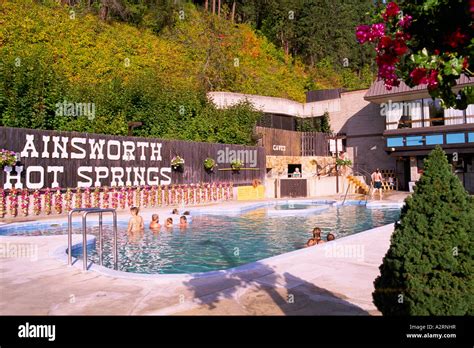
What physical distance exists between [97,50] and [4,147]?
50.9 feet

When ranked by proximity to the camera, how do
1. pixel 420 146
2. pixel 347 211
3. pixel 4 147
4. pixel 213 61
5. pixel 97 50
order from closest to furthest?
pixel 4 147 → pixel 347 211 → pixel 420 146 → pixel 97 50 → pixel 213 61

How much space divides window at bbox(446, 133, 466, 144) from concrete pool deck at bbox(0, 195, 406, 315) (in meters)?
20.6

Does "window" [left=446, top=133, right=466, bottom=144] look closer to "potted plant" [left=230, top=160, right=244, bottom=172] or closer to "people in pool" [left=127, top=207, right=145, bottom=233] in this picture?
"potted plant" [left=230, top=160, right=244, bottom=172]

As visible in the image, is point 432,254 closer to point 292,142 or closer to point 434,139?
point 434,139

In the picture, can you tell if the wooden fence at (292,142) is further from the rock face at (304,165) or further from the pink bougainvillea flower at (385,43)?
the pink bougainvillea flower at (385,43)

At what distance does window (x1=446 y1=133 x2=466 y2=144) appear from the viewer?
24.5 m

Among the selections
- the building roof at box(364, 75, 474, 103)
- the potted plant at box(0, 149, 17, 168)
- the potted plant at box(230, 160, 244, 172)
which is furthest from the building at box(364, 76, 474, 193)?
the potted plant at box(0, 149, 17, 168)

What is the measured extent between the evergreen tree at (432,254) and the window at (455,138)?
966 inches

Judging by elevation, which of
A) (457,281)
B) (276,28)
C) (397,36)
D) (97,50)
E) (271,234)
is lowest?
(271,234)

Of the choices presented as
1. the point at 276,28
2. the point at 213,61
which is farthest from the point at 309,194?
the point at 276,28

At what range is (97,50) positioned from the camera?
2786cm

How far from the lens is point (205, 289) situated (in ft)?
17.8

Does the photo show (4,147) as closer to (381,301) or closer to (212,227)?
(212,227)

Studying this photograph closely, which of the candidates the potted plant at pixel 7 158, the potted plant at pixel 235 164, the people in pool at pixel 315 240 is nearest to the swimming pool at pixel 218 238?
the people in pool at pixel 315 240
